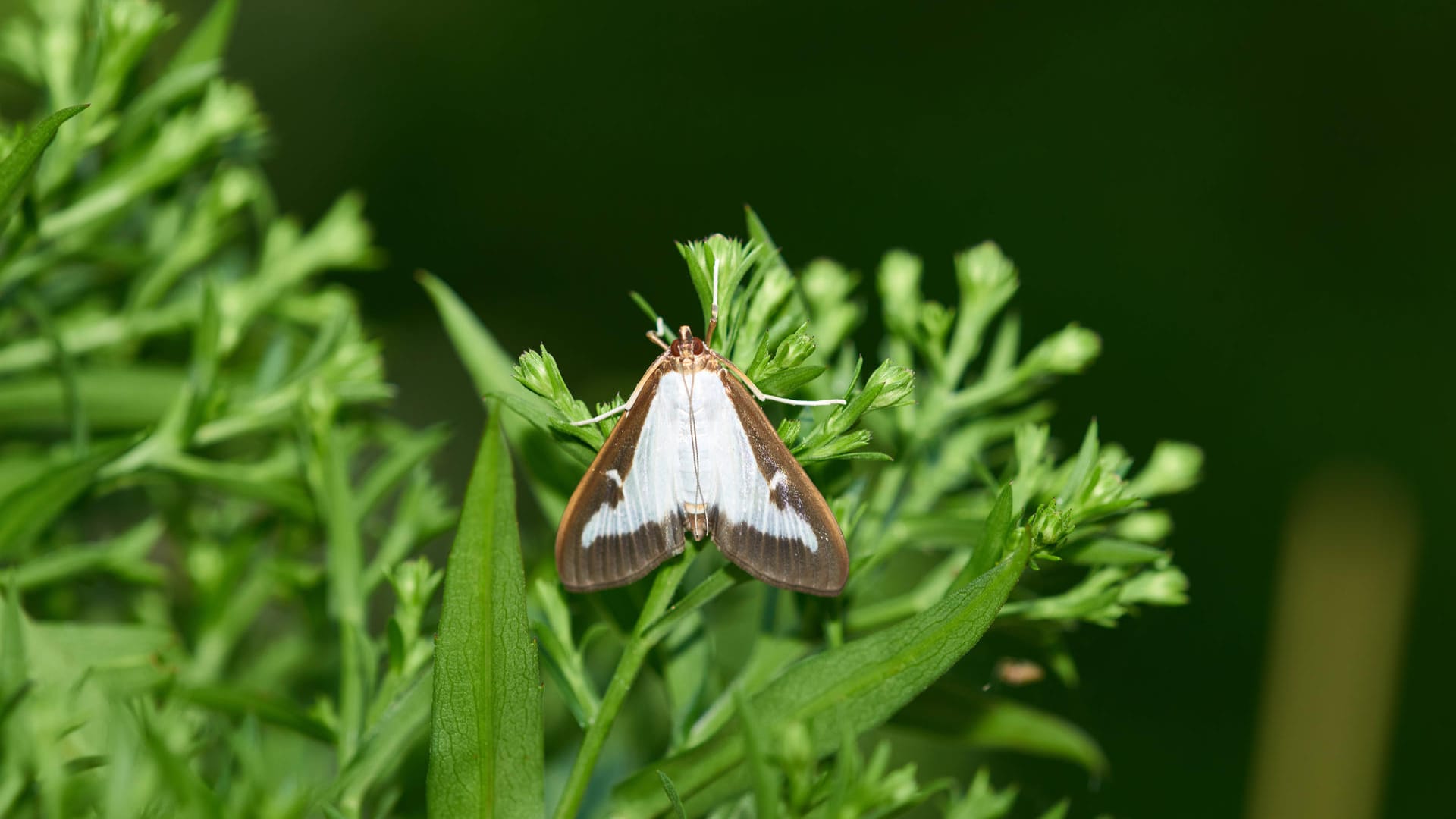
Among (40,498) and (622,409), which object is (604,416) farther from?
(40,498)

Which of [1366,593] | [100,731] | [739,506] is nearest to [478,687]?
[739,506]

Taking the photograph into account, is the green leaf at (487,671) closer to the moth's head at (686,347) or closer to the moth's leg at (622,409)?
the moth's leg at (622,409)

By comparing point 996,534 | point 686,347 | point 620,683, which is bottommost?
point 620,683

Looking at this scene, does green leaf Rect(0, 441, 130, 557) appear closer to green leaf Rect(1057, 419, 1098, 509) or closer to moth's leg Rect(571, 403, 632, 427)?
moth's leg Rect(571, 403, 632, 427)

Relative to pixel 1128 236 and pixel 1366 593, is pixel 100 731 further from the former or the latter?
pixel 1128 236

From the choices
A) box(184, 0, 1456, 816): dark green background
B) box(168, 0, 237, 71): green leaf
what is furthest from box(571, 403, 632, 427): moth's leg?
box(184, 0, 1456, 816): dark green background

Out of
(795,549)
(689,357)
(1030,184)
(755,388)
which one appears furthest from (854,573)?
(1030,184)
